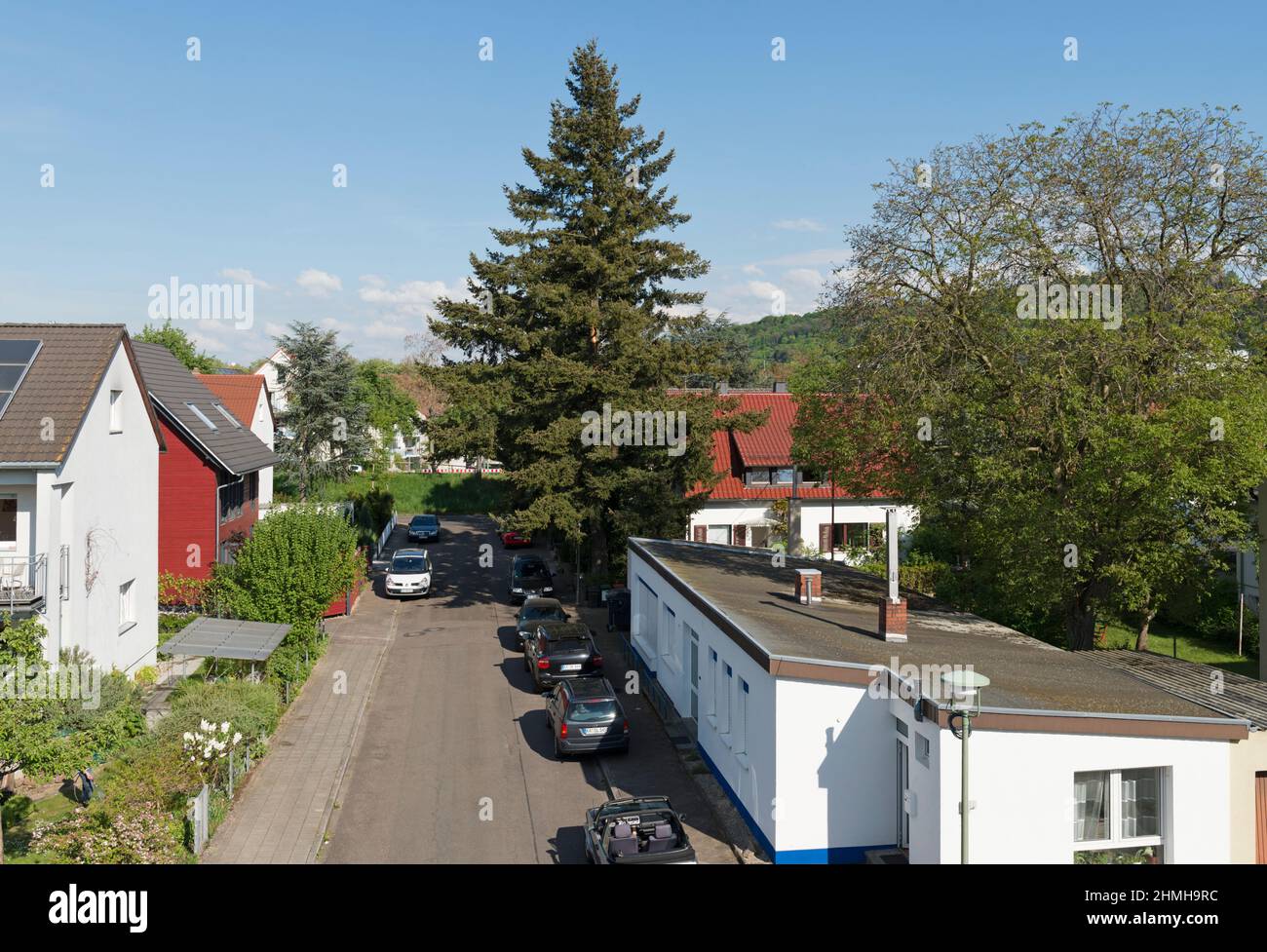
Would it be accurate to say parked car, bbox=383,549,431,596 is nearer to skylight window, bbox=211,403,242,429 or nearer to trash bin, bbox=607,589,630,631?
skylight window, bbox=211,403,242,429

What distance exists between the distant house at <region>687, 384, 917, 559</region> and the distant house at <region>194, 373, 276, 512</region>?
18457mm

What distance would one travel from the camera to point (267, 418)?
146ft

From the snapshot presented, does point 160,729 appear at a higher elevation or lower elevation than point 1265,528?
lower

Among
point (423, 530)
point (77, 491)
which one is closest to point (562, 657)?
point (77, 491)

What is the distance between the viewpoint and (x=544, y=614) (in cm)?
2900

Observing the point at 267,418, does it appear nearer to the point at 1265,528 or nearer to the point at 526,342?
the point at 526,342

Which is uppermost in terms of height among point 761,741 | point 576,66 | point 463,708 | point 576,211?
point 576,66

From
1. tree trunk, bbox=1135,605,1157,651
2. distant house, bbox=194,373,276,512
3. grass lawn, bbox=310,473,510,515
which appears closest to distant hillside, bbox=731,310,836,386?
grass lawn, bbox=310,473,510,515

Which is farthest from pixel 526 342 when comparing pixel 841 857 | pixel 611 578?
pixel 841 857

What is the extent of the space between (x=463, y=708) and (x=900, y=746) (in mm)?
12037

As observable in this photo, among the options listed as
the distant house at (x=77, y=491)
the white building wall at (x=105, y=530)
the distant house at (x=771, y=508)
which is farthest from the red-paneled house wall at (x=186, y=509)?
the distant house at (x=771, y=508)

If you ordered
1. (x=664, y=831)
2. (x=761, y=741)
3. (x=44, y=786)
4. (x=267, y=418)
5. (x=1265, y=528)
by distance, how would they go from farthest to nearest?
1. (x=267, y=418)
2. (x=1265, y=528)
3. (x=44, y=786)
4. (x=761, y=741)
5. (x=664, y=831)

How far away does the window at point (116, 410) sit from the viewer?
844 inches

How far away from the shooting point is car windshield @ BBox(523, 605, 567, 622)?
1131 inches
